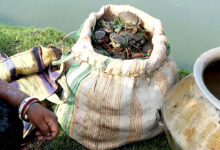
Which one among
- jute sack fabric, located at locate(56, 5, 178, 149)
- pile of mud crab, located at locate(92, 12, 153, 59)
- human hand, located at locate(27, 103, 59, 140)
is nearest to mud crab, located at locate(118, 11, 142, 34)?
pile of mud crab, located at locate(92, 12, 153, 59)

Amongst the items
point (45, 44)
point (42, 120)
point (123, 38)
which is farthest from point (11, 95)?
point (45, 44)

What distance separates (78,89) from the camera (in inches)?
77.5

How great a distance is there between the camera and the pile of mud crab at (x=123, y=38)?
2504 mm

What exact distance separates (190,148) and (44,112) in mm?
701

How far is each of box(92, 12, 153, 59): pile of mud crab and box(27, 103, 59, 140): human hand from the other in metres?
1.35

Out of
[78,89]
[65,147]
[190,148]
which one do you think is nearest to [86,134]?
[65,147]

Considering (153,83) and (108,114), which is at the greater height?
(153,83)

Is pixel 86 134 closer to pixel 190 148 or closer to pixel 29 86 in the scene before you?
pixel 29 86

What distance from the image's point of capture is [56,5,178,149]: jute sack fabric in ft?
6.20

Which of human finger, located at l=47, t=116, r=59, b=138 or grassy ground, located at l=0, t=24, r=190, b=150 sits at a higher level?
human finger, located at l=47, t=116, r=59, b=138

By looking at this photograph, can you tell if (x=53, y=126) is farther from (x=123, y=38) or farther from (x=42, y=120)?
(x=123, y=38)

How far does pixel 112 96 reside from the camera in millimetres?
1883

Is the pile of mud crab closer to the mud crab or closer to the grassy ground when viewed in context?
the mud crab

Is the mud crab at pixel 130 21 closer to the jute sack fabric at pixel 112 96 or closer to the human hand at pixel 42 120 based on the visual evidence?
the jute sack fabric at pixel 112 96
